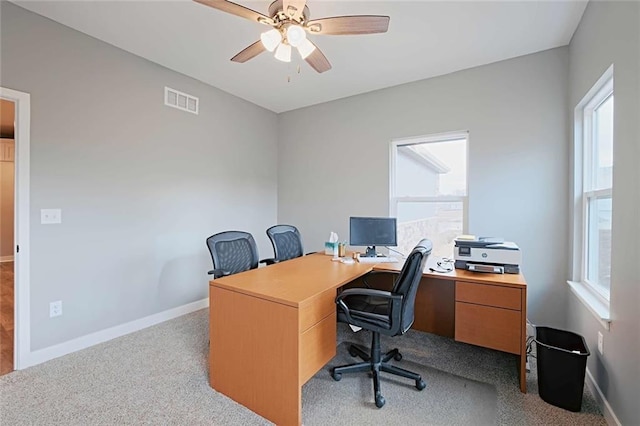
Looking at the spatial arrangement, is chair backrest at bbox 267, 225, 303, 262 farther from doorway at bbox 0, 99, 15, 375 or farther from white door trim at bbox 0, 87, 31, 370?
doorway at bbox 0, 99, 15, 375

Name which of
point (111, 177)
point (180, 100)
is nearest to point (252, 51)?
point (180, 100)

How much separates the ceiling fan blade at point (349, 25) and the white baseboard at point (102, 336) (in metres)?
3.12

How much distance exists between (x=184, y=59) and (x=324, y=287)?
274cm

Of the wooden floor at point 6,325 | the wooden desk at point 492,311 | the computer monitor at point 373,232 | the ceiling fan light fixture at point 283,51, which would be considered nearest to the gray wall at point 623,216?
the wooden desk at point 492,311

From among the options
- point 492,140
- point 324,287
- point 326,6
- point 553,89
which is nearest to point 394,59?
point 326,6

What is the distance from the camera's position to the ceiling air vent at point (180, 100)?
324 cm

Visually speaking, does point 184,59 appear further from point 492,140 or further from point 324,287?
point 492,140

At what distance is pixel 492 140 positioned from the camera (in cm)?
309

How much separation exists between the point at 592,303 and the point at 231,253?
9.27 ft

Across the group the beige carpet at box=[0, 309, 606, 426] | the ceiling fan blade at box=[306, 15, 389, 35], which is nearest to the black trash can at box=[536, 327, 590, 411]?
the beige carpet at box=[0, 309, 606, 426]

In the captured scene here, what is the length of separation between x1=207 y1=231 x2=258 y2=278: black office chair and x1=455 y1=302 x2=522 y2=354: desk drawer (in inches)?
73.9

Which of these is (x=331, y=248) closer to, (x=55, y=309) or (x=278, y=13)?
(x=278, y=13)

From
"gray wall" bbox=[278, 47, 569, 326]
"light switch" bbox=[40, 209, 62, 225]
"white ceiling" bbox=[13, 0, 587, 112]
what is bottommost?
"light switch" bbox=[40, 209, 62, 225]

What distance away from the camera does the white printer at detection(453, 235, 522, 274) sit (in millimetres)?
2271
